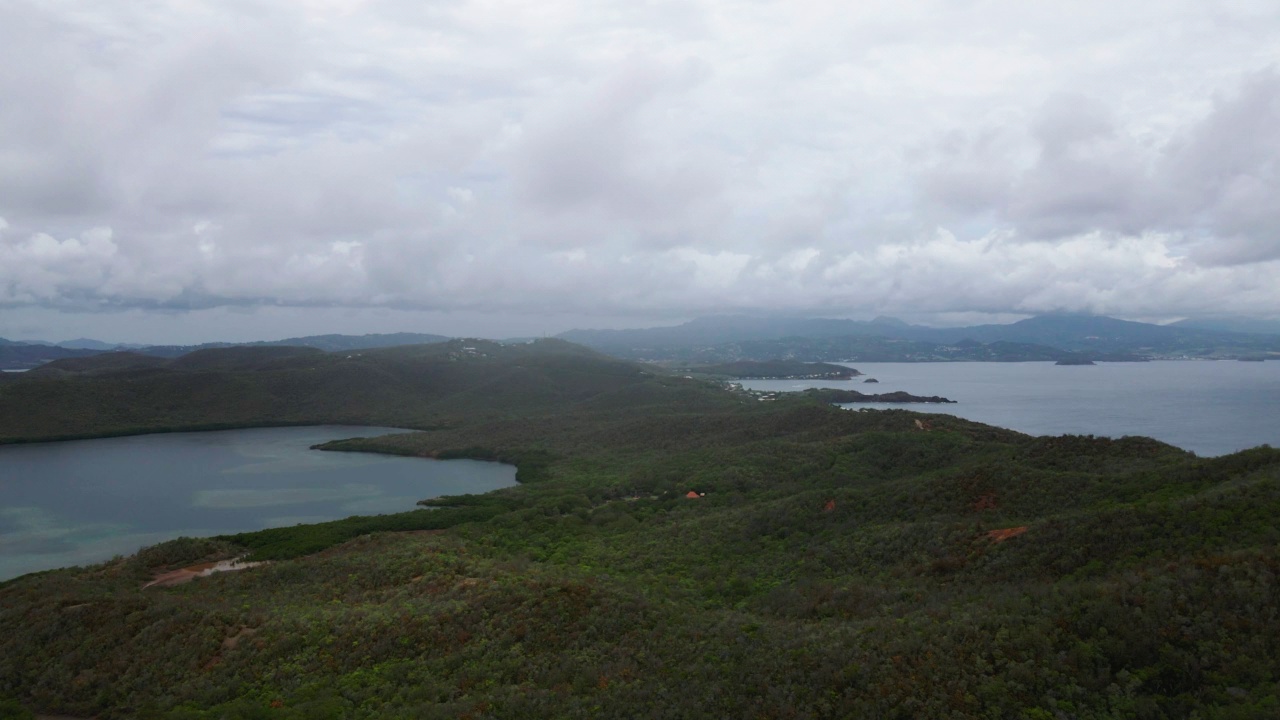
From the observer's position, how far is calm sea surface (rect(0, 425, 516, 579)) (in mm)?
44491

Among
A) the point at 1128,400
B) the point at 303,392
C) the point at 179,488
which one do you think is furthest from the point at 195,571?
the point at 1128,400

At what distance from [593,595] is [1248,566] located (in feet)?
49.9

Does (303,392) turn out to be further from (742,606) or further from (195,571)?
(742,606)

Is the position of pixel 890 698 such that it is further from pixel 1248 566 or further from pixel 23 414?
pixel 23 414

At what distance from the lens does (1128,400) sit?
380 ft

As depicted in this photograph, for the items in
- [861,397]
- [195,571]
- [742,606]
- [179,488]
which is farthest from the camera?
[861,397]

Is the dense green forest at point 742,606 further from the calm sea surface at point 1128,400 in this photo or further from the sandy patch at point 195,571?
the calm sea surface at point 1128,400

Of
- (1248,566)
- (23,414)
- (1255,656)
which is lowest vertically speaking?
(23,414)

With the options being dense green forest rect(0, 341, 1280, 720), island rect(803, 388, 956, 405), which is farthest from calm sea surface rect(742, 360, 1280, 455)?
dense green forest rect(0, 341, 1280, 720)

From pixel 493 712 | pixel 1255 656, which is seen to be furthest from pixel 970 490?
pixel 493 712

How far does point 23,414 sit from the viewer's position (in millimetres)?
91500

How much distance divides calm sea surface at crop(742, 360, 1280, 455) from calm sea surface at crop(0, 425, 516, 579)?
73079 millimetres

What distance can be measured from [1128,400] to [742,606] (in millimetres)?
122757

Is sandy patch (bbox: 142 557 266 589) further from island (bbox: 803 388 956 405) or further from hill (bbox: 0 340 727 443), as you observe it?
island (bbox: 803 388 956 405)
